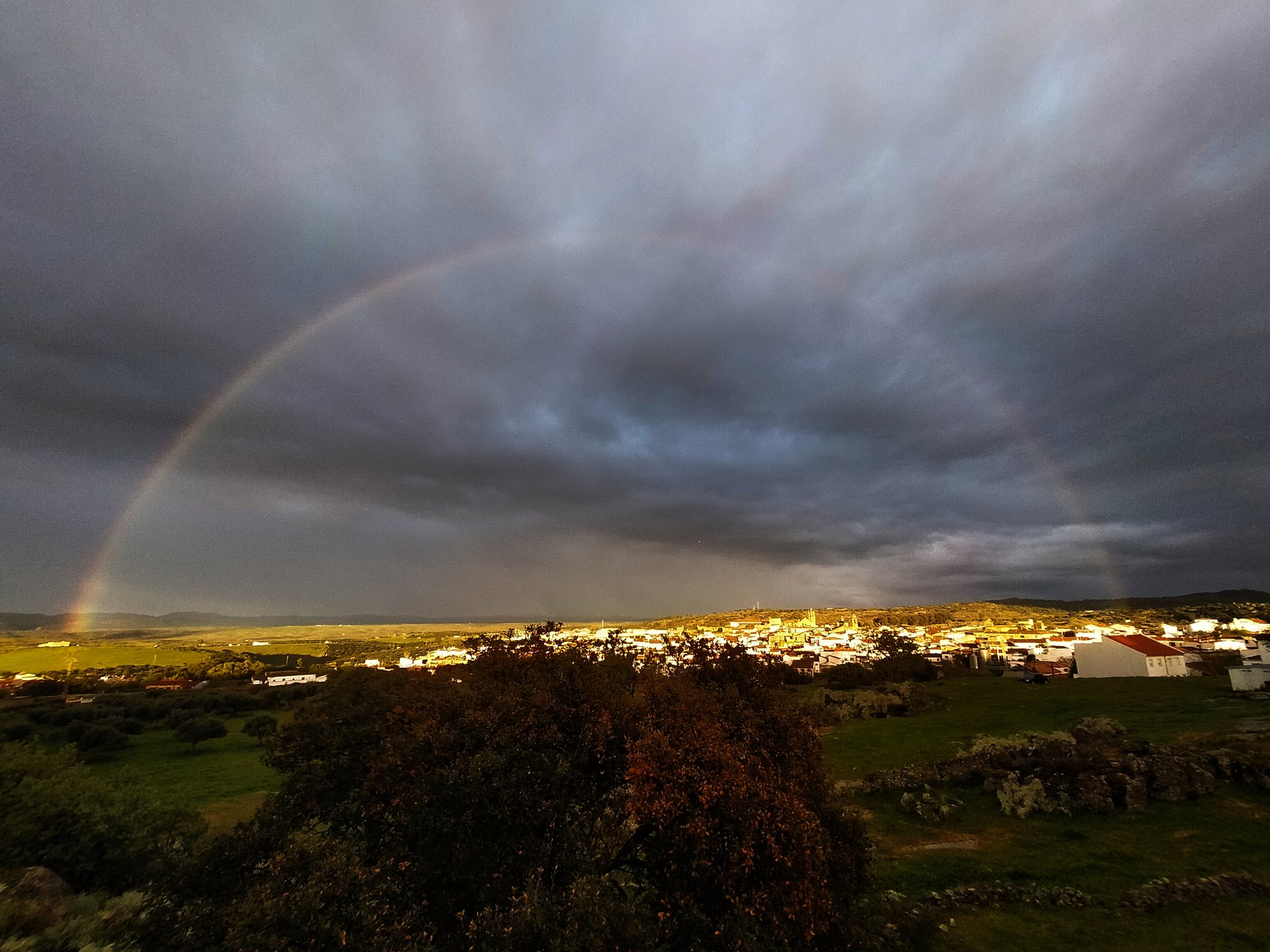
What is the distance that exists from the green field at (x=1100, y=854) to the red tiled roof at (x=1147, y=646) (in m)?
29.4

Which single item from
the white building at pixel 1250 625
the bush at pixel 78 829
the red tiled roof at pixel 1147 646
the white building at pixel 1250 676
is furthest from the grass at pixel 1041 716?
the white building at pixel 1250 625

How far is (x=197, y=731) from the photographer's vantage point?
63.2 m

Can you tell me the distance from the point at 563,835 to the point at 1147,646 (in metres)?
83.9

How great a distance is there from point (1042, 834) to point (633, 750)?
77.2ft

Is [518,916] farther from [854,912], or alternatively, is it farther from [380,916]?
[854,912]

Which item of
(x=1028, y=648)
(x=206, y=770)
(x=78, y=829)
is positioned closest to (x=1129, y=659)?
(x=1028, y=648)

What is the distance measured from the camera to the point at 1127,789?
85.0ft

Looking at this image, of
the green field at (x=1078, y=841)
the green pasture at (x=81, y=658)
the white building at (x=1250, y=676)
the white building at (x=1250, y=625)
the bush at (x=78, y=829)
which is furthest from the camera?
the green pasture at (x=81, y=658)

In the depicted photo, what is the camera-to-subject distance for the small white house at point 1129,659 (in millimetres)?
65562

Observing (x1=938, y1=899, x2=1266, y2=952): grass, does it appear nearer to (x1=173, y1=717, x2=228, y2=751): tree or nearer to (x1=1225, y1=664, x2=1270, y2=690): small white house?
(x1=1225, y1=664, x2=1270, y2=690): small white house

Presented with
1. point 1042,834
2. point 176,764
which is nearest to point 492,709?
point 1042,834

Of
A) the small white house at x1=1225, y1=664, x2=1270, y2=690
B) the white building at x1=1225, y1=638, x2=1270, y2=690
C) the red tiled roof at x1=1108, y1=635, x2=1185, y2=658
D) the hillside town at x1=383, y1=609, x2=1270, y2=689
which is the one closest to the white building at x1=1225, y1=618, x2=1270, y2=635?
the hillside town at x1=383, y1=609, x2=1270, y2=689

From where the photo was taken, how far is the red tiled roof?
2619 inches

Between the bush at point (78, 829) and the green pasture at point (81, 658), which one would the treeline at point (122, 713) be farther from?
the green pasture at point (81, 658)
